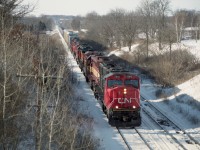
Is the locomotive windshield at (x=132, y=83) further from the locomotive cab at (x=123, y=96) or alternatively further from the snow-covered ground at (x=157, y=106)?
the snow-covered ground at (x=157, y=106)

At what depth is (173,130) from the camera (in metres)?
21.5

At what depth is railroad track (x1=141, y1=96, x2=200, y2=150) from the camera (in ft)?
Answer: 61.8

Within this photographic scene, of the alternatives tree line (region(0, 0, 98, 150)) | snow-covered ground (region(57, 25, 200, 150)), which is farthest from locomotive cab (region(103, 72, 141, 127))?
tree line (region(0, 0, 98, 150))

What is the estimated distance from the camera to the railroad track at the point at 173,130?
1884 cm

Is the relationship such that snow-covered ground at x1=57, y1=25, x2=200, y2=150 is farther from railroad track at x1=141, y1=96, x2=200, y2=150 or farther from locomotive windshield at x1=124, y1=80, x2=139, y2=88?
locomotive windshield at x1=124, y1=80, x2=139, y2=88

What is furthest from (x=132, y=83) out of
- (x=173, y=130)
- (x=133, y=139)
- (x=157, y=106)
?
(x=157, y=106)

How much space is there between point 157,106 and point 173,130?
691 centimetres

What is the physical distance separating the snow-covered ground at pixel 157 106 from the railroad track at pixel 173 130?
18.8 inches

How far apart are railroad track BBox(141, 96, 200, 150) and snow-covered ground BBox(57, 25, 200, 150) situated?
1.57 ft

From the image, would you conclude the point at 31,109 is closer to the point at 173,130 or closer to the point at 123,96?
the point at 123,96

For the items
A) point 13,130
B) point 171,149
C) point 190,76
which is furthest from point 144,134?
point 190,76

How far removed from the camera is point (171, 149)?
1788 centimetres

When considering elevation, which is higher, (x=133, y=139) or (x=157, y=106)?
(x=157, y=106)

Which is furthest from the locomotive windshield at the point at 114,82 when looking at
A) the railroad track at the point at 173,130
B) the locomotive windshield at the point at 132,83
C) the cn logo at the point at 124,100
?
the railroad track at the point at 173,130
